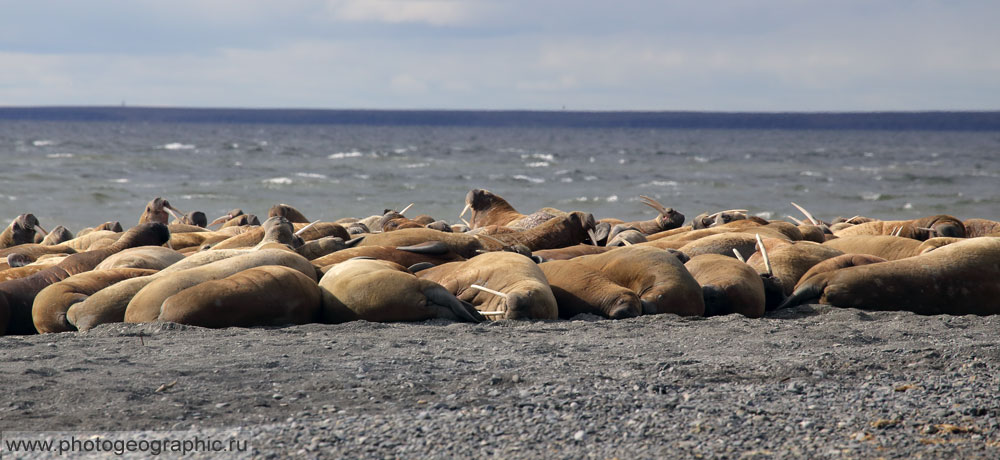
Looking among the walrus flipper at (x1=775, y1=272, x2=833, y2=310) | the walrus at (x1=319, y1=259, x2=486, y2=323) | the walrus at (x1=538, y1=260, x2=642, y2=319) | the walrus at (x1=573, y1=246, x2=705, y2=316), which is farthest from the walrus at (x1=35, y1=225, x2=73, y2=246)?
the walrus flipper at (x1=775, y1=272, x2=833, y2=310)

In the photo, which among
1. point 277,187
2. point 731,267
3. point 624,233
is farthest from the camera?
point 277,187

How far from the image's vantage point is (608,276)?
7.38 meters

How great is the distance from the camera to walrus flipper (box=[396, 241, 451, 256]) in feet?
27.8

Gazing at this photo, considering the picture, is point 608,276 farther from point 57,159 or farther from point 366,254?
point 57,159

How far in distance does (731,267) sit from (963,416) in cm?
326

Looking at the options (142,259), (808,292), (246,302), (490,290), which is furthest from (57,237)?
(808,292)

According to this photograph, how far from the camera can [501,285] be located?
7.08 meters

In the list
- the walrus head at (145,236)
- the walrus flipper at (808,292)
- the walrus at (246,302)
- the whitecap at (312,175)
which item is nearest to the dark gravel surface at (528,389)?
the walrus at (246,302)

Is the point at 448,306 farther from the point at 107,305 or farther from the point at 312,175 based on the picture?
the point at 312,175

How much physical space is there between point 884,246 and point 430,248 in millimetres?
4027

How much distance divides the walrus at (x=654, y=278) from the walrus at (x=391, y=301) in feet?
3.87

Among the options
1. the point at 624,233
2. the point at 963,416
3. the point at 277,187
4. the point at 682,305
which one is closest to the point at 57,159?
the point at 277,187

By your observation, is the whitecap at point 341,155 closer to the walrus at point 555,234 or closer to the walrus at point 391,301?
the walrus at point 555,234

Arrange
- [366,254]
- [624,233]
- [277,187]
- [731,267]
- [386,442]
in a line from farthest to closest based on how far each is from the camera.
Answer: [277,187] < [624,233] < [366,254] < [731,267] < [386,442]
